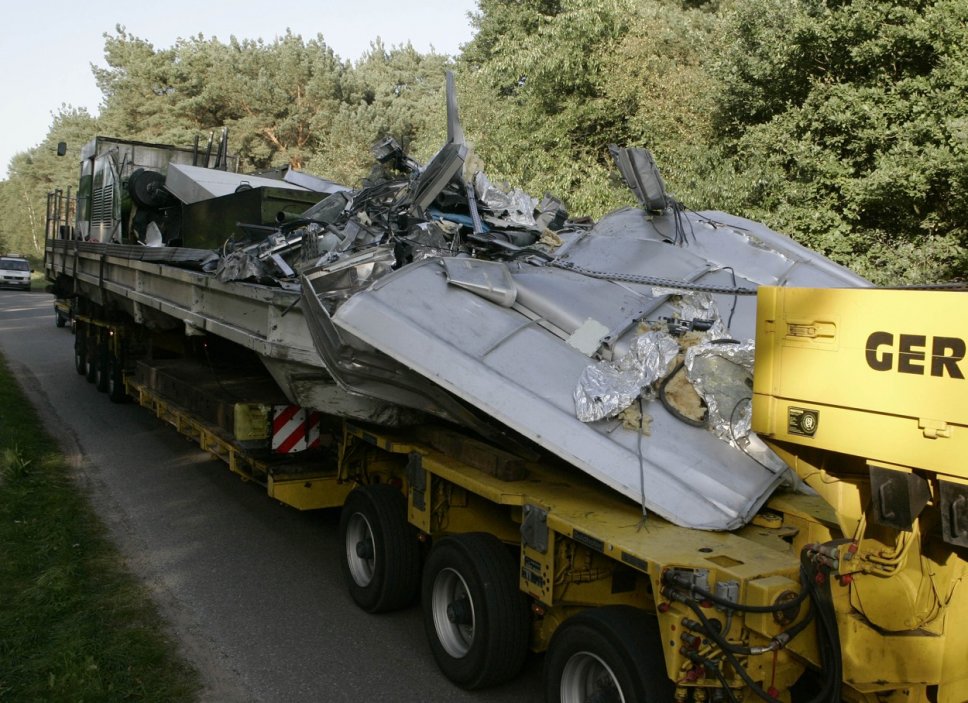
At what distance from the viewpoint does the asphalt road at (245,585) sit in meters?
4.62

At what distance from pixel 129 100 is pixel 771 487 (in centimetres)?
4071

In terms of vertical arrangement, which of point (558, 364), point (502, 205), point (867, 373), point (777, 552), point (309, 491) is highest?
point (502, 205)

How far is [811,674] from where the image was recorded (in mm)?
3535

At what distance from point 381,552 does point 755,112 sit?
1160cm

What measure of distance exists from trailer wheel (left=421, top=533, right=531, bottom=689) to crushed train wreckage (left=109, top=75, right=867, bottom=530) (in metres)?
0.67

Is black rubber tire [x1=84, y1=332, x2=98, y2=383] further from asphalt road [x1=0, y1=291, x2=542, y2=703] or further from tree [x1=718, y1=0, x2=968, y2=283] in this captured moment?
Answer: tree [x1=718, y1=0, x2=968, y2=283]

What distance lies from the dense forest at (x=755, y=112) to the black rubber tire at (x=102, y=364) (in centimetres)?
526

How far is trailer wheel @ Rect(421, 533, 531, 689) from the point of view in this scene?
4.34 metres

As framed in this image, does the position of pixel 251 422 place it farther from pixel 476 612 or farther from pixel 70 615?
pixel 476 612

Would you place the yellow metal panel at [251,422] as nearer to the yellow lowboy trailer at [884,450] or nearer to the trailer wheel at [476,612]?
the trailer wheel at [476,612]

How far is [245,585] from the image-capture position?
5.96m

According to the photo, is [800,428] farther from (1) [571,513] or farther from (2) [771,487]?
(1) [571,513]

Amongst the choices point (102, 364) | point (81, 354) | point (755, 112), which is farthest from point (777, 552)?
point (81, 354)

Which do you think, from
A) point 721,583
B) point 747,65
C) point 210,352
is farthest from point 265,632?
point 747,65
